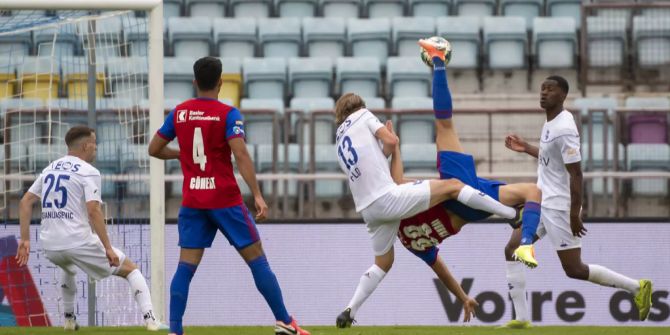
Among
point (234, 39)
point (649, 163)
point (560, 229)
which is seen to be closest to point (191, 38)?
point (234, 39)

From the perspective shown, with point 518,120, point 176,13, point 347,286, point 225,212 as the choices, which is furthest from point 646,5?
point 225,212

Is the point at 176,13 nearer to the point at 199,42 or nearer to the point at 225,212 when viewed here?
the point at 199,42

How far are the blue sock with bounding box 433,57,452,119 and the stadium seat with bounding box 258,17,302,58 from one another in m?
7.67

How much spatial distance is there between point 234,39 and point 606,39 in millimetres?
4983

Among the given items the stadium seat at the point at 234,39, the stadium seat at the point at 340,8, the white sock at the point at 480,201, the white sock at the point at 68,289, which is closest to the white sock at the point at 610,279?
the white sock at the point at 480,201

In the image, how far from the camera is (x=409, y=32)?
17062mm

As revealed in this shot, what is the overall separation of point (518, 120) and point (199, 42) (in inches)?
213

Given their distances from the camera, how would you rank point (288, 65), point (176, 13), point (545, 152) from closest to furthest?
point (545, 152)
point (288, 65)
point (176, 13)

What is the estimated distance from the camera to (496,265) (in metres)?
13.2

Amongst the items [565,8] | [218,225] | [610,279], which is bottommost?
[610,279]

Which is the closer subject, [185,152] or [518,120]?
[185,152]

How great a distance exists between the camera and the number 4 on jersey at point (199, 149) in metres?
8.41

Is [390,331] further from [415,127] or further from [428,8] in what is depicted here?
[428,8]

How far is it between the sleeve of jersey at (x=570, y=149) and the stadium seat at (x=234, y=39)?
8.24 meters
